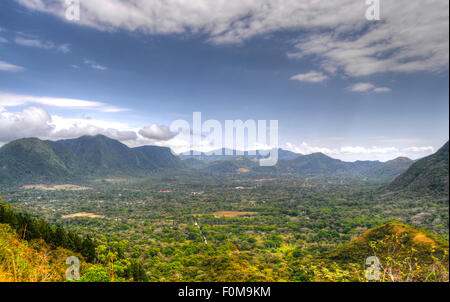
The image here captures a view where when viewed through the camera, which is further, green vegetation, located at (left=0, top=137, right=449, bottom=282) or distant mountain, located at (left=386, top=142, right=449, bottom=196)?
distant mountain, located at (left=386, top=142, right=449, bottom=196)

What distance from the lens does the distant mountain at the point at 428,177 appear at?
285ft

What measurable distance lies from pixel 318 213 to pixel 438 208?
3738 centimetres

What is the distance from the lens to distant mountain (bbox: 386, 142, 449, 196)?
8688cm

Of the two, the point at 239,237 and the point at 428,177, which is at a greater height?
the point at 428,177

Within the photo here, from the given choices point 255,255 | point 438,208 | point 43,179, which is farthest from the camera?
point 43,179

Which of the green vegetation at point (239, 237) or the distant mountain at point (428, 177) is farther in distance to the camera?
the distant mountain at point (428, 177)

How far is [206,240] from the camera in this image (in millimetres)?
57469

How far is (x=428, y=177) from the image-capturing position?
9462cm

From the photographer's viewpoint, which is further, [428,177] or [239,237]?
[428,177]
